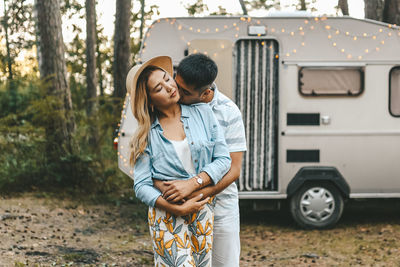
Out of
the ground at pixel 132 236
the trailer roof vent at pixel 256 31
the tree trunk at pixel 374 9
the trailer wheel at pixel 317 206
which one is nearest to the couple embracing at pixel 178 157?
the ground at pixel 132 236

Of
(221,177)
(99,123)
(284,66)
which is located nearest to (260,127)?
(284,66)

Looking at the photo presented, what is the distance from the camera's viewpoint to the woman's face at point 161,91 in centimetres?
255

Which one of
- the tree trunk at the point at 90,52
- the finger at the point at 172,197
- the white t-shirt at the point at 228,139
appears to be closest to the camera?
the finger at the point at 172,197

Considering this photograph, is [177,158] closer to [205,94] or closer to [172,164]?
[172,164]

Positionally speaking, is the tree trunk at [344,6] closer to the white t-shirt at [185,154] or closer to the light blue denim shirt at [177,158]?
the light blue denim shirt at [177,158]

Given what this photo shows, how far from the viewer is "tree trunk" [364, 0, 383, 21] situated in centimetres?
900

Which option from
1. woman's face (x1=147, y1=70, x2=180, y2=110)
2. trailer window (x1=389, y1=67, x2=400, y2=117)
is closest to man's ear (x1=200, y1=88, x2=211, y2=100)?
woman's face (x1=147, y1=70, x2=180, y2=110)

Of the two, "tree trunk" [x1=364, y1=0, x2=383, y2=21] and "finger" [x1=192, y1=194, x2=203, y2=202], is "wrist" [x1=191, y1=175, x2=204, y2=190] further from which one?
"tree trunk" [x1=364, y1=0, x2=383, y2=21]

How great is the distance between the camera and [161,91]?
2.56 metres

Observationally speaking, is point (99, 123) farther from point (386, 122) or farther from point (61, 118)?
point (386, 122)

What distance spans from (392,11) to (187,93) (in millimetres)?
7042

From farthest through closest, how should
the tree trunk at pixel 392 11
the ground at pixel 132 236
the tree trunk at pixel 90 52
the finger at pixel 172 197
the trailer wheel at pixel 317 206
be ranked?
1. the tree trunk at pixel 90 52
2. the tree trunk at pixel 392 11
3. the trailer wheel at pixel 317 206
4. the ground at pixel 132 236
5. the finger at pixel 172 197

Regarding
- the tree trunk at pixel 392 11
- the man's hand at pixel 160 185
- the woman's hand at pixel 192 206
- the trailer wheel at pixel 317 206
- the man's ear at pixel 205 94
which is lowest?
the trailer wheel at pixel 317 206

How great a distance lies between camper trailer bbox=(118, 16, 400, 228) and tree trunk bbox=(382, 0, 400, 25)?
6.80ft
